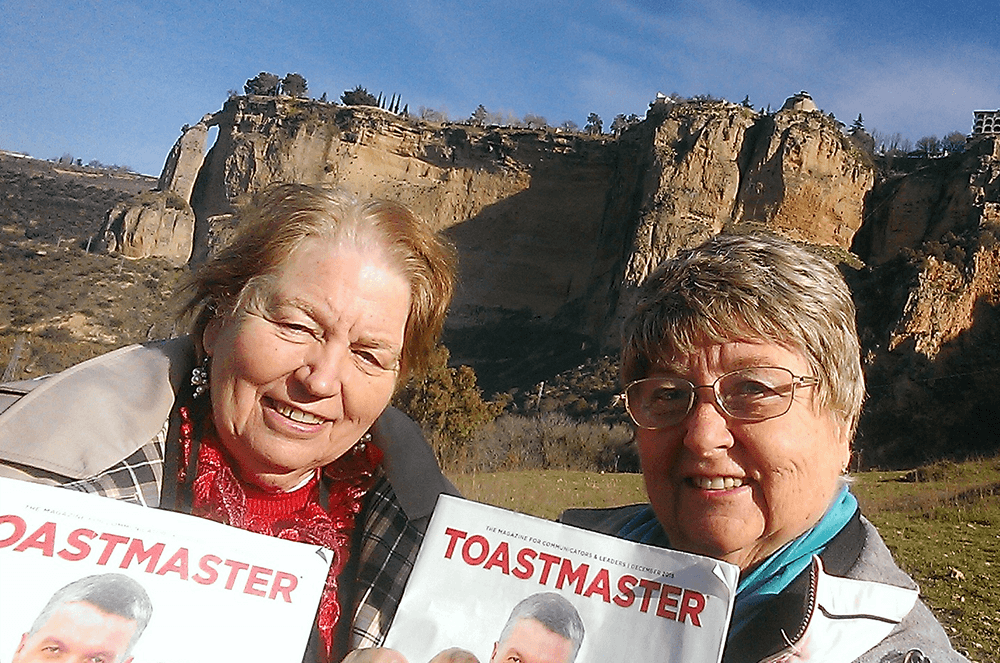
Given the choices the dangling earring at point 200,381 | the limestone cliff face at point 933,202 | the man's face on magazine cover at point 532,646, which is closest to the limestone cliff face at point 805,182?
the limestone cliff face at point 933,202

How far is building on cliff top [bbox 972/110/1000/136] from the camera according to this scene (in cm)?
4134

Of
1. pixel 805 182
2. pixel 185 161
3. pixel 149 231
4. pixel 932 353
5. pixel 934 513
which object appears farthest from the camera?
pixel 185 161

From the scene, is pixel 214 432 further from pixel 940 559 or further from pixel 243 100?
pixel 243 100

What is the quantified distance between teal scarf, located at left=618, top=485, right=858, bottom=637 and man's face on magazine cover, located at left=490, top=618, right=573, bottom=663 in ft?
1.73

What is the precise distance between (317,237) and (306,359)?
13.5 inches

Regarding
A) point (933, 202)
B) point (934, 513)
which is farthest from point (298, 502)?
point (933, 202)

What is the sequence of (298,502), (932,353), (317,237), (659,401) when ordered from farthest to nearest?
(932,353)
(298,502)
(317,237)
(659,401)

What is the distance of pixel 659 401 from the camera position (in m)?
1.92

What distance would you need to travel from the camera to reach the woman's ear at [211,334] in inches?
84.1

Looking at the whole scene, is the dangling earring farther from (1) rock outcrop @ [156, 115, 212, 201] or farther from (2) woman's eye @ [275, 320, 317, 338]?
(1) rock outcrop @ [156, 115, 212, 201]

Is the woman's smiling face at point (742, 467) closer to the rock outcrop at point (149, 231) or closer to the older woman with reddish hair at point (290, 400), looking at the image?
the older woman with reddish hair at point (290, 400)

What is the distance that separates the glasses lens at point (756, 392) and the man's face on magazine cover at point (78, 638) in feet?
4.38

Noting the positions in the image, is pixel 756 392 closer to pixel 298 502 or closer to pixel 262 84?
pixel 298 502

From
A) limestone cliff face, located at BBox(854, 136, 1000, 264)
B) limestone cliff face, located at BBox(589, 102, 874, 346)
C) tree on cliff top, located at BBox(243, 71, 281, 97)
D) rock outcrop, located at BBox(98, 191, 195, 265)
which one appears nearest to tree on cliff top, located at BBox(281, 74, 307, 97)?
tree on cliff top, located at BBox(243, 71, 281, 97)
